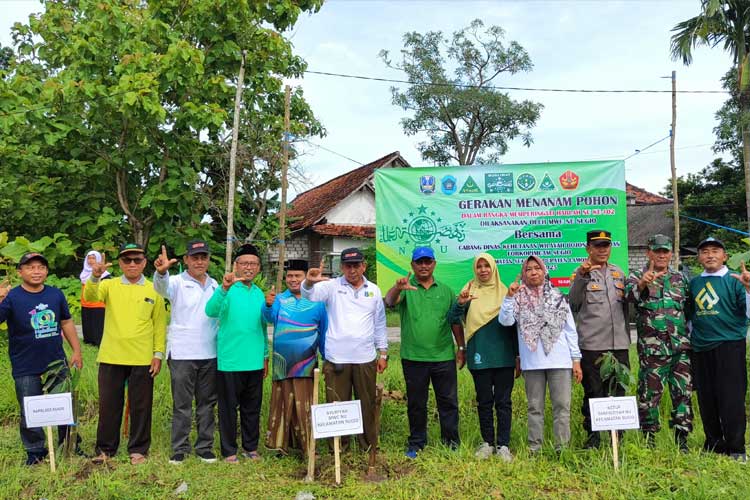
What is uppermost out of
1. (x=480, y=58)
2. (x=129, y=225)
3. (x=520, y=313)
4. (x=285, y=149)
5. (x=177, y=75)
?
(x=480, y=58)

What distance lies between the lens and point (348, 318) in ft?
14.4

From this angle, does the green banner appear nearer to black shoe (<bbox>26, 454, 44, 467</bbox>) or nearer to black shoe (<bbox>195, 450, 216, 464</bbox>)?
black shoe (<bbox>195, 450, 216, 464</bbox>)

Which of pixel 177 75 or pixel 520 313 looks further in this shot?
pixel 177 75

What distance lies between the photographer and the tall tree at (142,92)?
365 inches

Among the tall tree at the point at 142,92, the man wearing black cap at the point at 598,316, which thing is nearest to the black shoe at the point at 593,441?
the man wearing black cap at the point at 598,316

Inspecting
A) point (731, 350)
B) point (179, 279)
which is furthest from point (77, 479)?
point (731, 350)

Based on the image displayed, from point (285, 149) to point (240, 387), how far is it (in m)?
7.17

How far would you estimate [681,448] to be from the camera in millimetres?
4406

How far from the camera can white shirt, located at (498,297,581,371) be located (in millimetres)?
4254

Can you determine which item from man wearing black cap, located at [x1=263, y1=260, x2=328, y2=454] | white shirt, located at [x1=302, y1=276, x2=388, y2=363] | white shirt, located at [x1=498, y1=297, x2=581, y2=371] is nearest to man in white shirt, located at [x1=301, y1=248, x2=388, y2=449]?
white shirt, located at [x1=302, y1=276, x2=388, y2=363]

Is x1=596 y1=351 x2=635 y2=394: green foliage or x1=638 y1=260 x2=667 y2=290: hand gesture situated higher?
x1=638 y1=260 x2=667 y2=290: hand gesture

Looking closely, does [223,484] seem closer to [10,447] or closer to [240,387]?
[240,387]

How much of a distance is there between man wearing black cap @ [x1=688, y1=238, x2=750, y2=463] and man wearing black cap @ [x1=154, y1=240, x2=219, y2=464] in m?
3.70

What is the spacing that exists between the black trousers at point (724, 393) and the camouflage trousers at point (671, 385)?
0.11 metres
